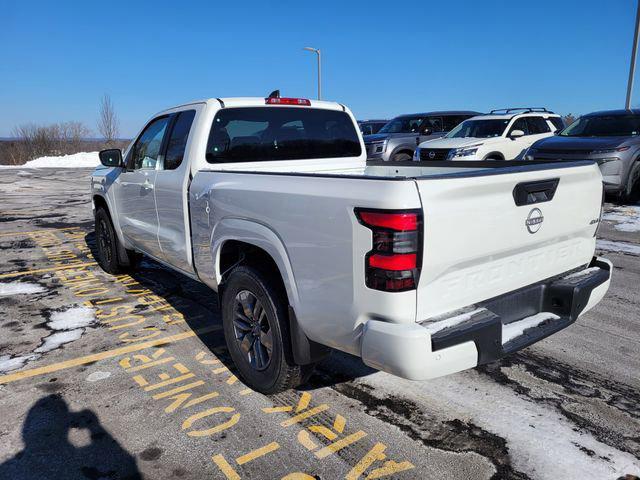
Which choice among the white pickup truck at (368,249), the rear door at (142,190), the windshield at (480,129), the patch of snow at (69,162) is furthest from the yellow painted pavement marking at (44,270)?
the patch of snow at (69,162)

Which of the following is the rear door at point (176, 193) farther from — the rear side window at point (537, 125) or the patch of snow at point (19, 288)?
the rear side window at point (537, 125)

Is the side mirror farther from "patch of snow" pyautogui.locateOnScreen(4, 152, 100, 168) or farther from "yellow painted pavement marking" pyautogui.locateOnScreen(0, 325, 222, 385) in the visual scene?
"patch of snow" pyautogui.locateOnScreen(4, 152, 100, 168)

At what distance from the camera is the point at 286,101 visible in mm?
4270

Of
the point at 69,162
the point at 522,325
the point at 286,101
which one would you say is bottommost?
the point at 69,162

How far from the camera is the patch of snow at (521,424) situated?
7.80 ft

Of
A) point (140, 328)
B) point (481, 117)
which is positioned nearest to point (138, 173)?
point (140, 328)

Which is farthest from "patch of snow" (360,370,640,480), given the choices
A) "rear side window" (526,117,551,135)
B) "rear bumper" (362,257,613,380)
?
"rear side window" (526,117,551,135)

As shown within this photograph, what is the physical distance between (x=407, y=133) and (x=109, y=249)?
1092 centimetres

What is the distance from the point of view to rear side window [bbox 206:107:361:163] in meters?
3.87

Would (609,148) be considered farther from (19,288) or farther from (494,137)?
(19,288)

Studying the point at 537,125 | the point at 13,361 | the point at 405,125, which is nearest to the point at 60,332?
the point at 13,361

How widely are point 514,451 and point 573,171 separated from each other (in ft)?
5.25

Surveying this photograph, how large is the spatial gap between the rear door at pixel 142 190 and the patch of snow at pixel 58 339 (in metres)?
0.97

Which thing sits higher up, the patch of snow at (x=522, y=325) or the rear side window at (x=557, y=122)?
the rear side window at (x=557, y=122)
